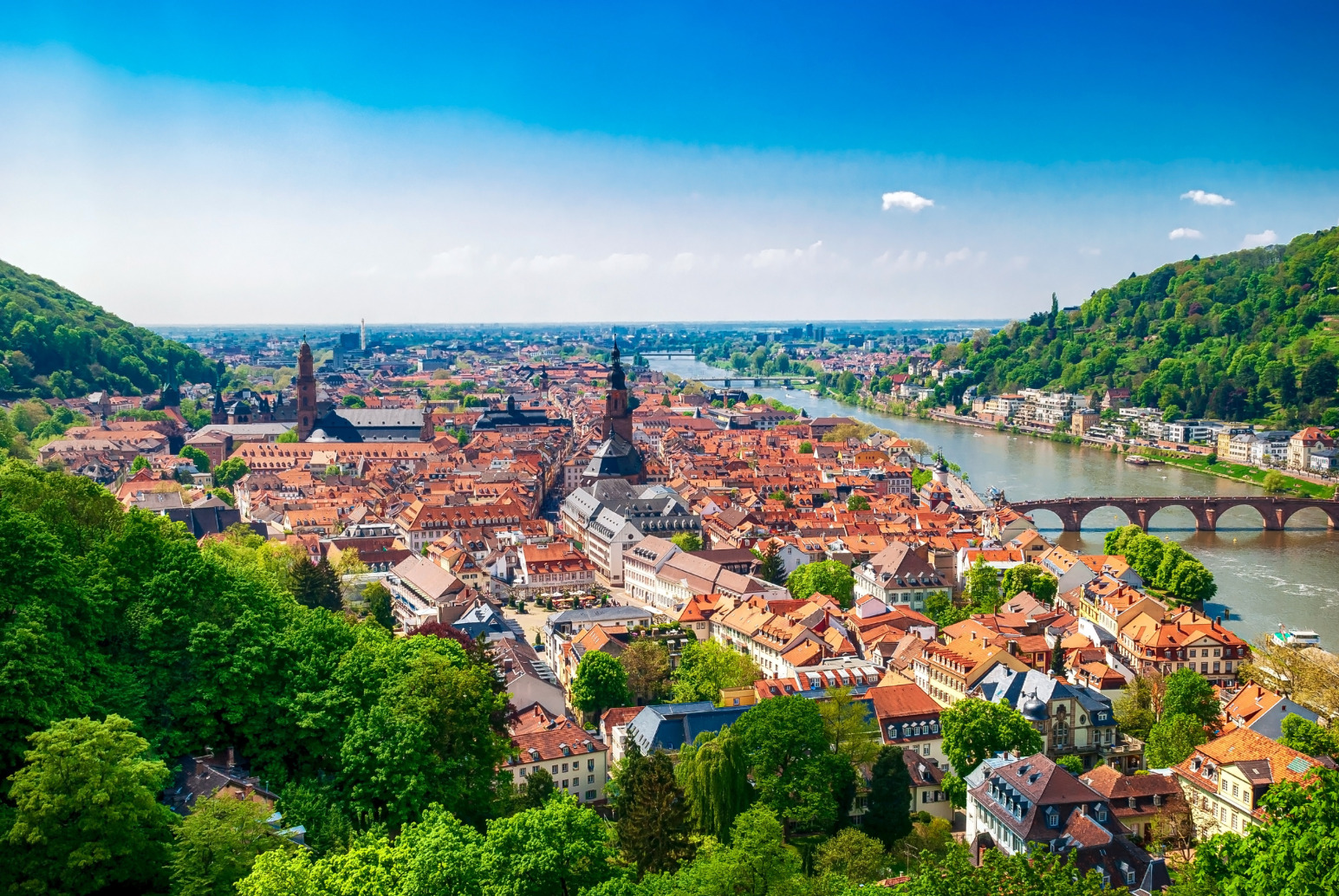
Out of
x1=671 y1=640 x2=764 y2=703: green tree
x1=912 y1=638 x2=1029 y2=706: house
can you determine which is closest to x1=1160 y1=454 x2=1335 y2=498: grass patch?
x1=912 y1=638 x2=1029 y2=706: house

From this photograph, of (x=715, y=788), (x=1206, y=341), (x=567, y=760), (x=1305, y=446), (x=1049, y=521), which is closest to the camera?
(x=715, y=788)

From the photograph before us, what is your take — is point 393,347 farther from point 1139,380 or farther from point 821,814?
point 821,814

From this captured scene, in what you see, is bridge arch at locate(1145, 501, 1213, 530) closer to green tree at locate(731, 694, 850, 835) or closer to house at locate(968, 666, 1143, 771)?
house at locate(968, 666, 1143, 771)

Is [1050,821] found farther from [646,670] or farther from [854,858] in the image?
[646,670]

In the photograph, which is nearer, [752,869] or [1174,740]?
[752,869]

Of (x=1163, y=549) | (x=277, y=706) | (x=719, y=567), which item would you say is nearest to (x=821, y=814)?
(x=277, y=706)

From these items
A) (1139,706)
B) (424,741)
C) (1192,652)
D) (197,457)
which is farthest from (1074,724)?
(197,457)

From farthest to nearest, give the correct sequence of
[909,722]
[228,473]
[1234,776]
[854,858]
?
1. [228,473]
2. [909,722]
3. [1234,776]
4. [854,858]
